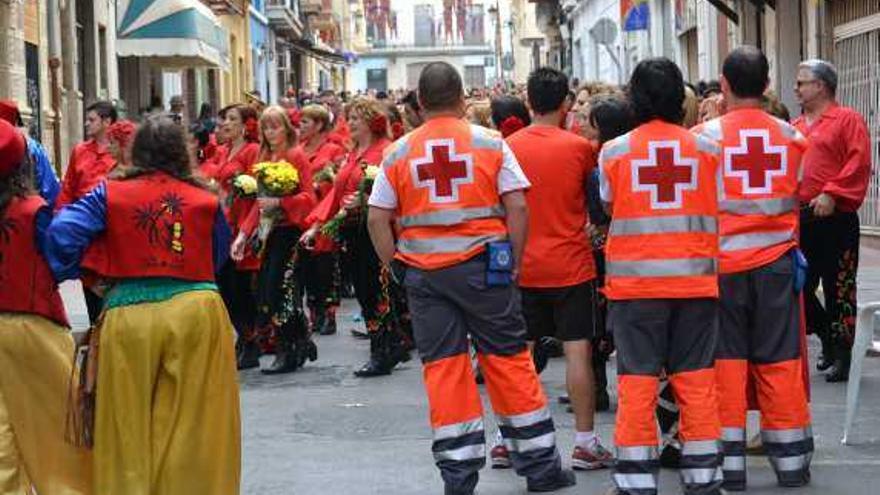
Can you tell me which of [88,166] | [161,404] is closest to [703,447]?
[161,404]

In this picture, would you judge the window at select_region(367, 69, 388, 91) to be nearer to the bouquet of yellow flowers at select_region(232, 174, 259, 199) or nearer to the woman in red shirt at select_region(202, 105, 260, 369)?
the woman in red shirt at select_region(202, 105, 260, 369)

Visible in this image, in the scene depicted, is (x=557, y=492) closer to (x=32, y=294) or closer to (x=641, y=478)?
(x=641, y=478)

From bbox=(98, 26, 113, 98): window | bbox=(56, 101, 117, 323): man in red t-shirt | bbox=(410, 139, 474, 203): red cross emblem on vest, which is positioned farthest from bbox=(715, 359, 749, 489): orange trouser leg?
bbox=(98, 26, 113, 98): window

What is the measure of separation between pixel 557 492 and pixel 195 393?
198 cm

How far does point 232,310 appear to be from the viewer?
12.7 m

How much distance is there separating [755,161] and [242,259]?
16.8 feet

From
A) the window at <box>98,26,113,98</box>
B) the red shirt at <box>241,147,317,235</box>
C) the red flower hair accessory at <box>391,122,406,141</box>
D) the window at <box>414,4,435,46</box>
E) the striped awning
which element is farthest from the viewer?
the window at <box>414,4,435,46</box>

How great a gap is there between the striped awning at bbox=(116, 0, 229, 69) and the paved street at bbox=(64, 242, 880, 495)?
16279mm

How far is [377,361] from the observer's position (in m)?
12.2

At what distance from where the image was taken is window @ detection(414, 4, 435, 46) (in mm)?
139375

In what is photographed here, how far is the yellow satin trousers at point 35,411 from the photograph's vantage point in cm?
695

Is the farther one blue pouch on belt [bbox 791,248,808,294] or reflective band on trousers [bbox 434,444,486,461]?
blue pouch on belt [bbox 791,248,808,294]

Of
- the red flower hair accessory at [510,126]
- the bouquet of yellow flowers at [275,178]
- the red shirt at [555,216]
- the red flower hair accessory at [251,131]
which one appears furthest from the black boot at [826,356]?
the red flower hair accessory at [251,131]

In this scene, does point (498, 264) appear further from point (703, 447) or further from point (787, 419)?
point (787, 419)
